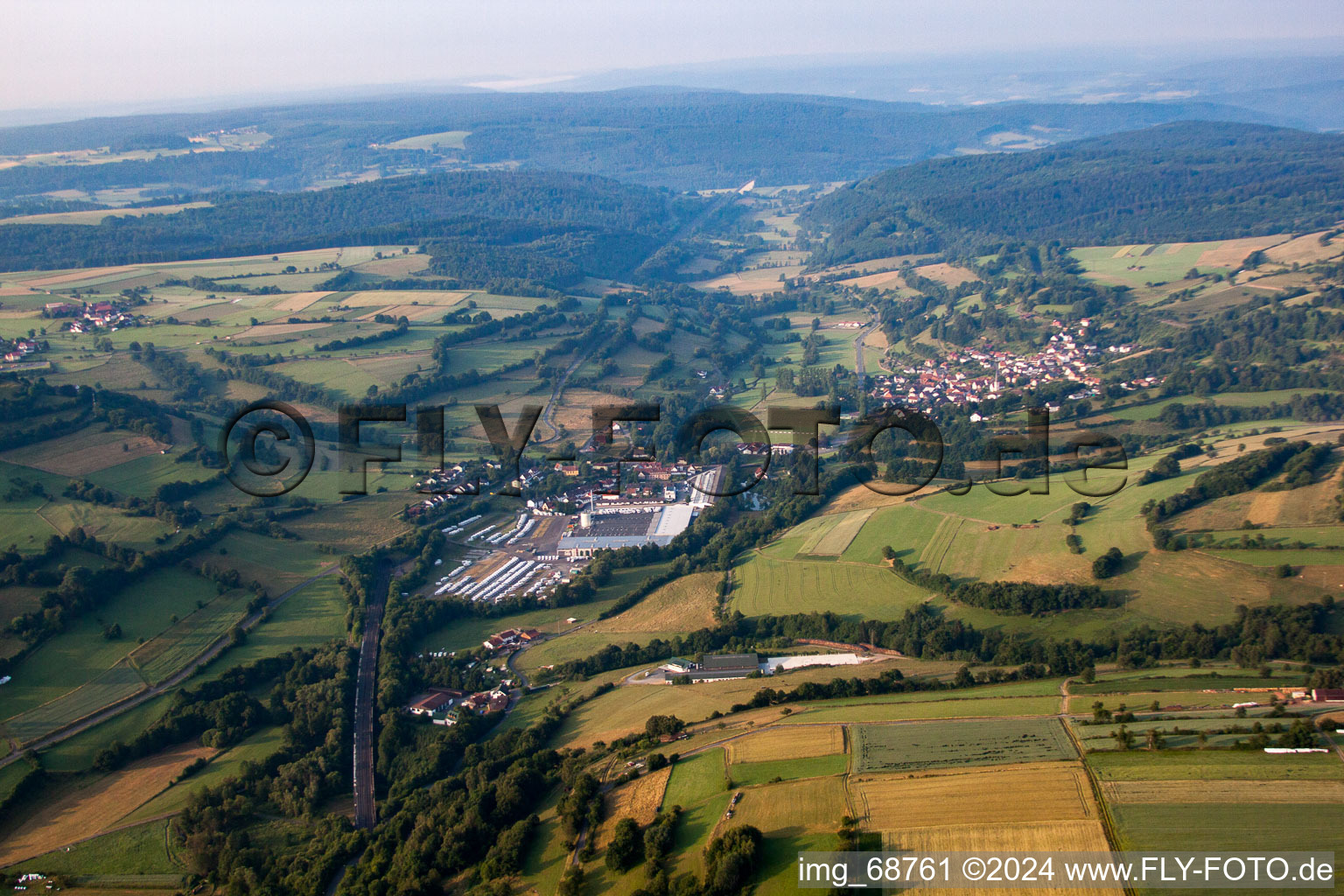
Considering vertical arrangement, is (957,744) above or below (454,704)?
above

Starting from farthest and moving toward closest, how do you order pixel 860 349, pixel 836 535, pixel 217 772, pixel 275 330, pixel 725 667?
pixel 860 349 → pixel 275 330 → pixel 836 535 → pixel 725 667 → pixel 217 772

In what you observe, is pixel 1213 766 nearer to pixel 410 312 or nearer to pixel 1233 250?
pixel 410 312

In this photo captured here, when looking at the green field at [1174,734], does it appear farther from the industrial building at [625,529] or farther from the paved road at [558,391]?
the paved road at [558,391]

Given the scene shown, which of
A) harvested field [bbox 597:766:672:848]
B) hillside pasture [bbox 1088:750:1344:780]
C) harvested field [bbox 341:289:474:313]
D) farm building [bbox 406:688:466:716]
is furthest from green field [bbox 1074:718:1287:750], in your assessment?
harvested field [bbox 341:289:474:313]

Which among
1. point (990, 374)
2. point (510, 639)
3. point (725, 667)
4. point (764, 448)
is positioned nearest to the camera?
point (725, 667)

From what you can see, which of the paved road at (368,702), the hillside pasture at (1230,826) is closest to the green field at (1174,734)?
the hillside pasture at (1230,826)

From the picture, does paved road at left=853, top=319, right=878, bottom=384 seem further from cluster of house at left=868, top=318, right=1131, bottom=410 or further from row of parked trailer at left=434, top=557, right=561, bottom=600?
row of parked trailer at left=434, top=557, right=561, bottom=600

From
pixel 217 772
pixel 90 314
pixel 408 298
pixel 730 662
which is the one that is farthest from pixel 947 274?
pixel 217 772
